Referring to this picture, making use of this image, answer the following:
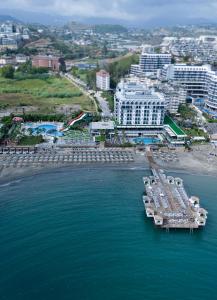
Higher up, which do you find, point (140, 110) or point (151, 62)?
point (151, 62)

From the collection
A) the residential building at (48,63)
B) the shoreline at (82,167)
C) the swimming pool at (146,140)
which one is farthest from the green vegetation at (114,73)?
the shoreline at (82,167)

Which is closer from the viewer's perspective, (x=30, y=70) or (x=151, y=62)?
(x=151, y=62)

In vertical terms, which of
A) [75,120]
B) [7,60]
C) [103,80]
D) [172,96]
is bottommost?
[75,120]

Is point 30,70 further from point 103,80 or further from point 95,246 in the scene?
point 95,246

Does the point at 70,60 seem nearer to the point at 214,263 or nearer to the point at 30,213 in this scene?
the point at 30,213

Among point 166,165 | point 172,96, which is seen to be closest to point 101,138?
point 166,165

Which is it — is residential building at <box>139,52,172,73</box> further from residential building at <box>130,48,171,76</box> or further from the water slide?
the water slide

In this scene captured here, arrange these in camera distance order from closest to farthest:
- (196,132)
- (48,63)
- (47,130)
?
(196,132)
(47,130)
(48,63)
